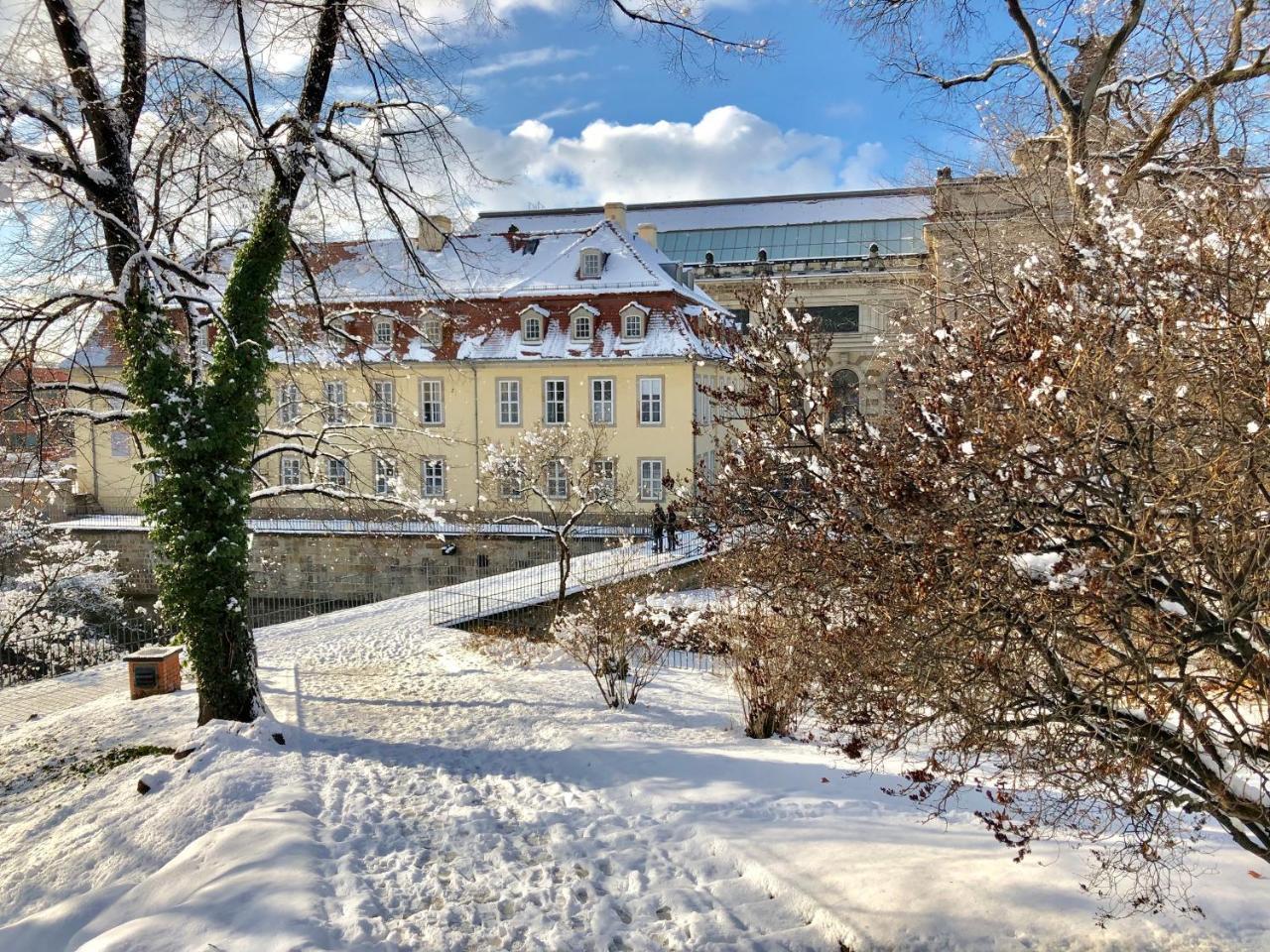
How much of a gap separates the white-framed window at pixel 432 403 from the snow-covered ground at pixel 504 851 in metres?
21.1

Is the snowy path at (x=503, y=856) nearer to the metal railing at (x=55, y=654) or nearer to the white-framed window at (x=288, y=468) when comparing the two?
the metal railing at (x=55, y=654)

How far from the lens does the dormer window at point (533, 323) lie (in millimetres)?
29828

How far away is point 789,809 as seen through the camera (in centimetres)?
727

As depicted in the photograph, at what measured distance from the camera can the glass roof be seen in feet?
146

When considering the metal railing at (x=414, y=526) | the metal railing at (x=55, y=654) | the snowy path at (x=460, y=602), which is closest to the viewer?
the snowy path at (x=460, y=602)

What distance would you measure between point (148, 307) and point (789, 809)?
811 cm

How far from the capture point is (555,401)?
1174 inches

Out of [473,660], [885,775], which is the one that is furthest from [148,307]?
[885,775]

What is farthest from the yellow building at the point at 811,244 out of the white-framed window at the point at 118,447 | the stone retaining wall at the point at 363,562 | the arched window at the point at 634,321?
the white-framed window at the point at 118,447

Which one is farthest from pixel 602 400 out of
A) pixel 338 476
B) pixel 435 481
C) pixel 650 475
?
pixel 338 476

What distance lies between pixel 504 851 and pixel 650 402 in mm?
23203

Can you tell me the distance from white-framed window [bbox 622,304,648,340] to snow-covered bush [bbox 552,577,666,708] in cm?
1743

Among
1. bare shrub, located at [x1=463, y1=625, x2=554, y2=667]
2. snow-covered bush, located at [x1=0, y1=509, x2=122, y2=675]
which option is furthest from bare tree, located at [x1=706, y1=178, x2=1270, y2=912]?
snow-covered bush, located at [x1=0, y1=509, x2=122, y2=675]

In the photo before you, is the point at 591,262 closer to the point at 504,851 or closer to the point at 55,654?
the point at 55,654
